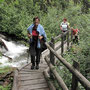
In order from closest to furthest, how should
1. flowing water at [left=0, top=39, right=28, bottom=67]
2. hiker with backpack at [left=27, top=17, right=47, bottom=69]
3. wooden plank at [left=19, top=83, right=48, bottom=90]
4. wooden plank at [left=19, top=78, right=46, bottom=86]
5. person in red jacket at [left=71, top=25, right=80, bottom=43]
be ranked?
wooden plank at [left=19, top=83, right=48, bottom=90] < wooden plank at [left=19, top=78, right=46, bottom=86] < hiker with backpack at [left=27, top=17, right=47, bottom=69] < flowing water at [left=0, top=39, right=28, bottom=67] < person in red jacket at [left=71, top=25, right=80, bottom=43]

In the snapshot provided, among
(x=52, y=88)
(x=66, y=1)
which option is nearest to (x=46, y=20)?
(x=66, y=1)

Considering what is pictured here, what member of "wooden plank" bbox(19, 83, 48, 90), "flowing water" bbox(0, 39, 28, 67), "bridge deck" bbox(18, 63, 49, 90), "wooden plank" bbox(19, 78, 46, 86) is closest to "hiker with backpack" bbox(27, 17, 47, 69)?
"bridge deck" bbox(18, 63, 49, 90)

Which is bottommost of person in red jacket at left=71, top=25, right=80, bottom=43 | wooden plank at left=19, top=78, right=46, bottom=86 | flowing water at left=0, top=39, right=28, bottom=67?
flowing water at left=0, top=39, right=28, bottom=67

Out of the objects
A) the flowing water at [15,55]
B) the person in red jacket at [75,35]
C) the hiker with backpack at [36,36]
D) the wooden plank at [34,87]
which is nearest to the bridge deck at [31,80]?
the wooden plank at [34,87]

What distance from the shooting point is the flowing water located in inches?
361

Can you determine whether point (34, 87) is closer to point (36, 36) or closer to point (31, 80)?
point (31, 80)

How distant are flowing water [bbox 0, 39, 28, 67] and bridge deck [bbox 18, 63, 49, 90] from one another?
3436mm

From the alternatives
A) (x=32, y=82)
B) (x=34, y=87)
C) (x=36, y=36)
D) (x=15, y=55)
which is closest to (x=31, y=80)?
(x=32, y=82)

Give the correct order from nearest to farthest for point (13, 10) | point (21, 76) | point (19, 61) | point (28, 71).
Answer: point (21, 76)
point (28, 71)
point (19, 61)
point (13, 10)

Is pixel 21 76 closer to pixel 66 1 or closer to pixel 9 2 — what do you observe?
pixel 9 2

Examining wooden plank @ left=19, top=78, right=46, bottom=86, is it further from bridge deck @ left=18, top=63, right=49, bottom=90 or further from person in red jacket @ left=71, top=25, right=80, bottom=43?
person in red jacket @ left=71, top=25, right=80, bottom=43

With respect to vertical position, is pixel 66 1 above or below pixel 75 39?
above

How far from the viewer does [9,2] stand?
19109 mm

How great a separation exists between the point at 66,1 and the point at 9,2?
9038 millimetres
